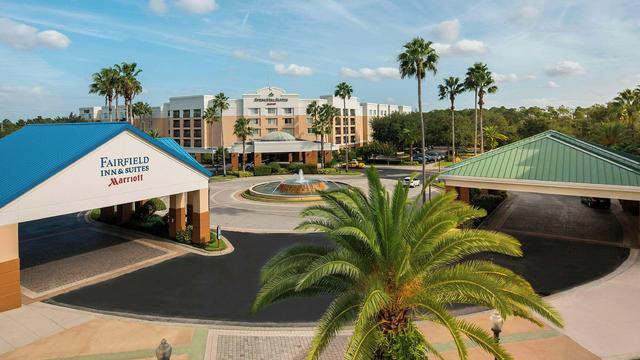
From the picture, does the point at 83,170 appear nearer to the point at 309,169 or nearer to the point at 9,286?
the point at 9,286

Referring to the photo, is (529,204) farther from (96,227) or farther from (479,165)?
(96,227)

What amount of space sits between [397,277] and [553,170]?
22384mm

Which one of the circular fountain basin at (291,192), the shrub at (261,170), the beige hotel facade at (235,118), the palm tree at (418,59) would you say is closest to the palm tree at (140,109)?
the beige hotel facade at (235,118)

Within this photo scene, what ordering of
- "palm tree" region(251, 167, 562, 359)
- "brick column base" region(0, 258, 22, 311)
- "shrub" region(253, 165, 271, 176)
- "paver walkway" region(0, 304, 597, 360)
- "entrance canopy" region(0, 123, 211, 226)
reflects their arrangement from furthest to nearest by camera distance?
"shrub" region(253, 165, 271, 176) < "entrance canopy" region(0, 123, 211, 226) < "brick column base" region(0, 258, 22, 311) < "paver walkway" region(0, 304, 597, 360) < "palm tree" region(251, 167, 562, 359)

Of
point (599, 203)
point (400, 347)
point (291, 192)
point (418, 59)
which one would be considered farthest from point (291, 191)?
point (400, 347)

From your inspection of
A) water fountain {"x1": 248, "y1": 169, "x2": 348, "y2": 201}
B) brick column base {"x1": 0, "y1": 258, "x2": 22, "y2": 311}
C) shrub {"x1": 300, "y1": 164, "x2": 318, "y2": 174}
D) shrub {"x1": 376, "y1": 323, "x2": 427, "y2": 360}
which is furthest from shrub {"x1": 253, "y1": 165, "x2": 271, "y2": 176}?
shrub {"x1": 376, "y1": 323, "x2": 427, "y2": 360}

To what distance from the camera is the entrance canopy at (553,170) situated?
82.4 feet

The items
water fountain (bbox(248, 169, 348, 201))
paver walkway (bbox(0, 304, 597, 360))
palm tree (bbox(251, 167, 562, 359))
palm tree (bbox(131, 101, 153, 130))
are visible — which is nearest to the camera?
palm tree (bbox(251, 167, 562, 359))

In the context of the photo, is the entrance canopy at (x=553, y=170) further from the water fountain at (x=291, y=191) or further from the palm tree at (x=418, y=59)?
the water fountain at (x=291, y=191)

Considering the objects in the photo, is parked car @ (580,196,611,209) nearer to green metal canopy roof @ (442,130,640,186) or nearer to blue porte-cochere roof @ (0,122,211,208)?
green metal canopy roof @ (442,130,640,186)

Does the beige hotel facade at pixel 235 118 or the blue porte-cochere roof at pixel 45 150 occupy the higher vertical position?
the beige hotel facade at pixel 235 118

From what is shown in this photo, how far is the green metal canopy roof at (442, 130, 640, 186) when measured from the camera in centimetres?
2567

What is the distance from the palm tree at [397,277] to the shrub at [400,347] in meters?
0.06

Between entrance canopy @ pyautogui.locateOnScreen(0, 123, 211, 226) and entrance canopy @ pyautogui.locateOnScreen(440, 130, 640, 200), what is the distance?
812 inches
